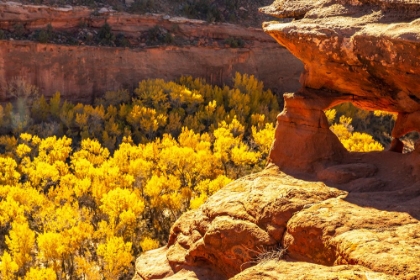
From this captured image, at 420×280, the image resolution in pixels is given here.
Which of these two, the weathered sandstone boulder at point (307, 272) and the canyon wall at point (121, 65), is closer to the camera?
the weathered sandstone boulder at point (307, 272)

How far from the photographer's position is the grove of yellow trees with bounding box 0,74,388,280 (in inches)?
846

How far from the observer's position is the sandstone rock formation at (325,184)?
29.8 feet

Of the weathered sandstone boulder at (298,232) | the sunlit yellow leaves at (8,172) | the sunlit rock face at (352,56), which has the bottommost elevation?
the sunlit yellow leaves at (8,172)

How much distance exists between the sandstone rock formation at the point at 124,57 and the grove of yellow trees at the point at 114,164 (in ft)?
3.51

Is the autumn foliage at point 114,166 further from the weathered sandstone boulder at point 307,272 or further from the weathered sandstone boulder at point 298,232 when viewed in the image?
the weathered sandstone boulder at point 307,272

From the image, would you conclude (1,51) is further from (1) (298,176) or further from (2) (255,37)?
(1) (298,176)

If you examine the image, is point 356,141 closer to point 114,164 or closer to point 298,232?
point 114,164

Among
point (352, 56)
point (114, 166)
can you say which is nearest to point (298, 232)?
point (352, 56)

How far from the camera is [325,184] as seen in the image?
11023 millimetres

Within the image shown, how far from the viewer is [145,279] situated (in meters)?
12.1

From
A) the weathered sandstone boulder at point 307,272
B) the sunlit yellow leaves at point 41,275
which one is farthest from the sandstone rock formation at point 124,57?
the weathered sandstone boulder at point 307,272

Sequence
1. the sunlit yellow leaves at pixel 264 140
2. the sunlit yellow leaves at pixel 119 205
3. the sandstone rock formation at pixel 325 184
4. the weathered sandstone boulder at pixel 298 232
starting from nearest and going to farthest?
the weathered sandstone boulder at pixel 298 232, the sandstone rock formation at pixel 325 184, the sunlit yellow leaves at pixel 119 205, the sunlit yellow leaves at pixel 264 140

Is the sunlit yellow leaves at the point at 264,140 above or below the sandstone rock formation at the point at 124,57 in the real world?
below

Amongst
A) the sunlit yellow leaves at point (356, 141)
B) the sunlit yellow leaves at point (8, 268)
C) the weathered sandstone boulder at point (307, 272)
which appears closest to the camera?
the weathered sandstone boulder at point (307, 272)
